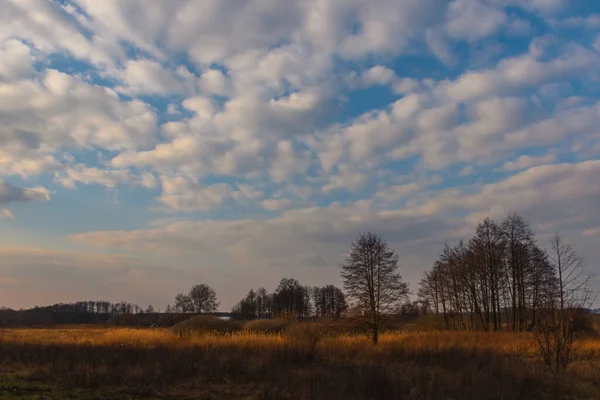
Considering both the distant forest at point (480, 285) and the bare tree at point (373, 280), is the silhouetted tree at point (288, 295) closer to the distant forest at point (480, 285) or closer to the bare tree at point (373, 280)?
the distant forest at point (480, 285)

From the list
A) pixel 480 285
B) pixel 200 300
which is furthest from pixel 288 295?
pixel 480 285

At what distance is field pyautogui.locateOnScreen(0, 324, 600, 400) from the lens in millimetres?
10523

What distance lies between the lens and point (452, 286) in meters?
49.1

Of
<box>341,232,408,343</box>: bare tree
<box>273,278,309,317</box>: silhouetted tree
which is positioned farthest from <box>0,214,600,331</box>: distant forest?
<box>273,278,309,317</box>: silhouetted tree

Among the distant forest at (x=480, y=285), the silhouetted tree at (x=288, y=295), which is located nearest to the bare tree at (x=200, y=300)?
the silhouetted tree at (x=288, y=295)

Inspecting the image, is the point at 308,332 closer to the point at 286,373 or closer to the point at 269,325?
the point at 286,373

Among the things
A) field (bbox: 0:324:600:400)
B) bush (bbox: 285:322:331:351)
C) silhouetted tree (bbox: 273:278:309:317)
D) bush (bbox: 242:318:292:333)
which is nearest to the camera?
field (bbox: 0:324:600:400)

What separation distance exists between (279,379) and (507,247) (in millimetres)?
34365

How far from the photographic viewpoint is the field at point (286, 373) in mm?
10523

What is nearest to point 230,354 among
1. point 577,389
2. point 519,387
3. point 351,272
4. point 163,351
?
point 163,351

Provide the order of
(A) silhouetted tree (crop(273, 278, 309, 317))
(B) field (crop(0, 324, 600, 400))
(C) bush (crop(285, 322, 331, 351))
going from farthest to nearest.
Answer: (A) silhouetted tree (crop(273, 278, 309, 317)) < (C) bush (crop(285, 322, 331, 351)) < (B) field (crop(0, 324, 600, 400))

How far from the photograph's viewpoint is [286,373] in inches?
512

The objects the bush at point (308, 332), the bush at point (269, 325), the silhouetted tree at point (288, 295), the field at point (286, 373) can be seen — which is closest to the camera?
the field at point (286, 373)

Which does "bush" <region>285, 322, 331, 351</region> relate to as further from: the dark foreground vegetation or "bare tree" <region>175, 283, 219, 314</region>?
"bare tree" <region>175, 283, 219, 314</region>
